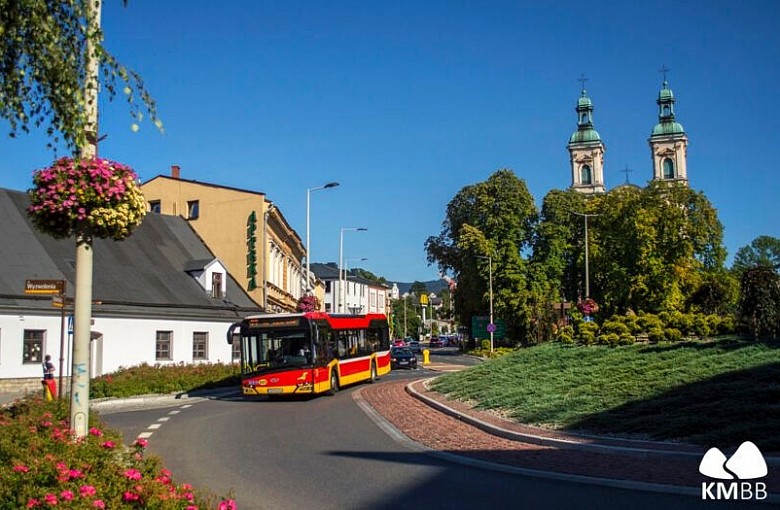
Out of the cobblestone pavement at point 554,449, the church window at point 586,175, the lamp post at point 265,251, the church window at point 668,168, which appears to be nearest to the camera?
the cobblestone pavement at point 554,449

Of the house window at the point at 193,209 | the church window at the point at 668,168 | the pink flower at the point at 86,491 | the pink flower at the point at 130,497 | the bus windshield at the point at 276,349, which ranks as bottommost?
the pink flower at the point at 130,497

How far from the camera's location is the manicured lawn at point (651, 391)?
1257 cm

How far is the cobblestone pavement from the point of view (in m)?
9.91

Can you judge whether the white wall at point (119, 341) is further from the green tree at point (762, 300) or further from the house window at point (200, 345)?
the green tree at point (762, 300)

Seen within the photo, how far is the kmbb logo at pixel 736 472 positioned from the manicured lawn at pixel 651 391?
2.35 feet

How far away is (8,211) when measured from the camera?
32.8 metres

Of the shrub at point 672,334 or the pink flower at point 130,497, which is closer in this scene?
the pink flower at point 130,497

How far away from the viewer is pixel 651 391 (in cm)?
1609

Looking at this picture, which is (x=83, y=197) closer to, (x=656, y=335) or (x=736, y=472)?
(x=736, y=472)

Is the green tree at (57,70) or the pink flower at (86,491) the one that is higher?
the green tree at (57,70)

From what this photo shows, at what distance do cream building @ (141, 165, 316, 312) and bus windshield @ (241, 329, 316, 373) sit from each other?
17544 millimetres

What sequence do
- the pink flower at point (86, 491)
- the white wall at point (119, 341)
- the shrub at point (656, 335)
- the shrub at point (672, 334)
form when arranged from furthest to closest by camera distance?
the white wall at point (119, 341), the shrub at point (656, 335), the shrub at point (672, 334), the pink flower at point (86, 491)

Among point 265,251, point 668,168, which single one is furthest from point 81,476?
point 668,168

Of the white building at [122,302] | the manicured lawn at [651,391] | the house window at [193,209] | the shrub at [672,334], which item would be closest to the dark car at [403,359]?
the white building at [122,302]
